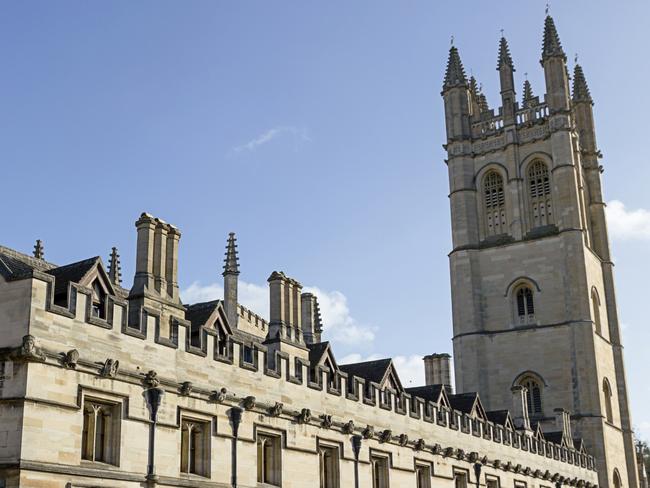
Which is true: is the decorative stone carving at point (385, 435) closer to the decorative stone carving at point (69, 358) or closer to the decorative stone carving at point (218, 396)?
the decorative stone carving at point (218, 396)

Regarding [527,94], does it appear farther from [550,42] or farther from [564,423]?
[564,423]

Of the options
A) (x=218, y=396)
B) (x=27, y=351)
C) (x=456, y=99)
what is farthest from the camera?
(x=456, y=99)

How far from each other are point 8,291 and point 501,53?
54.6m

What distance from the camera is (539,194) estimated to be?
62.2m

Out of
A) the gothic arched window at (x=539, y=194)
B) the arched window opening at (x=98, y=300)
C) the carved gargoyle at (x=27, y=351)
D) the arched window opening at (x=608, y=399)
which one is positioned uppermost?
the gothic arched window at (x=539, y=194)

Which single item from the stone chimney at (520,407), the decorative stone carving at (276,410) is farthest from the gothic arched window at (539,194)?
the decorative stone carving at (276,410)

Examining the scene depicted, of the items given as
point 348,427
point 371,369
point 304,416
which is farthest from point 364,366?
point 304,416

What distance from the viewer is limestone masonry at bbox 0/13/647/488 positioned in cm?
1845

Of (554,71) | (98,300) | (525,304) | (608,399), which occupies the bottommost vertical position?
(98,300)

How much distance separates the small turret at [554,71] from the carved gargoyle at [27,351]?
50.4 metres

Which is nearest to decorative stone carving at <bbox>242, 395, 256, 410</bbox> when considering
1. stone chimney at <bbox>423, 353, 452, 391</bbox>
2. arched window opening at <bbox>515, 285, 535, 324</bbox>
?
stone chimney at <bbox>423, 353, 452, 391</bbox>

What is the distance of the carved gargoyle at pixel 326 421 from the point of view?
2662 centimetres

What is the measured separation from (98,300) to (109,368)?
1.98m

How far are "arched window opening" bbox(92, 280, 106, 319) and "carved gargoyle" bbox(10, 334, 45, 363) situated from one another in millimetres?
2779
